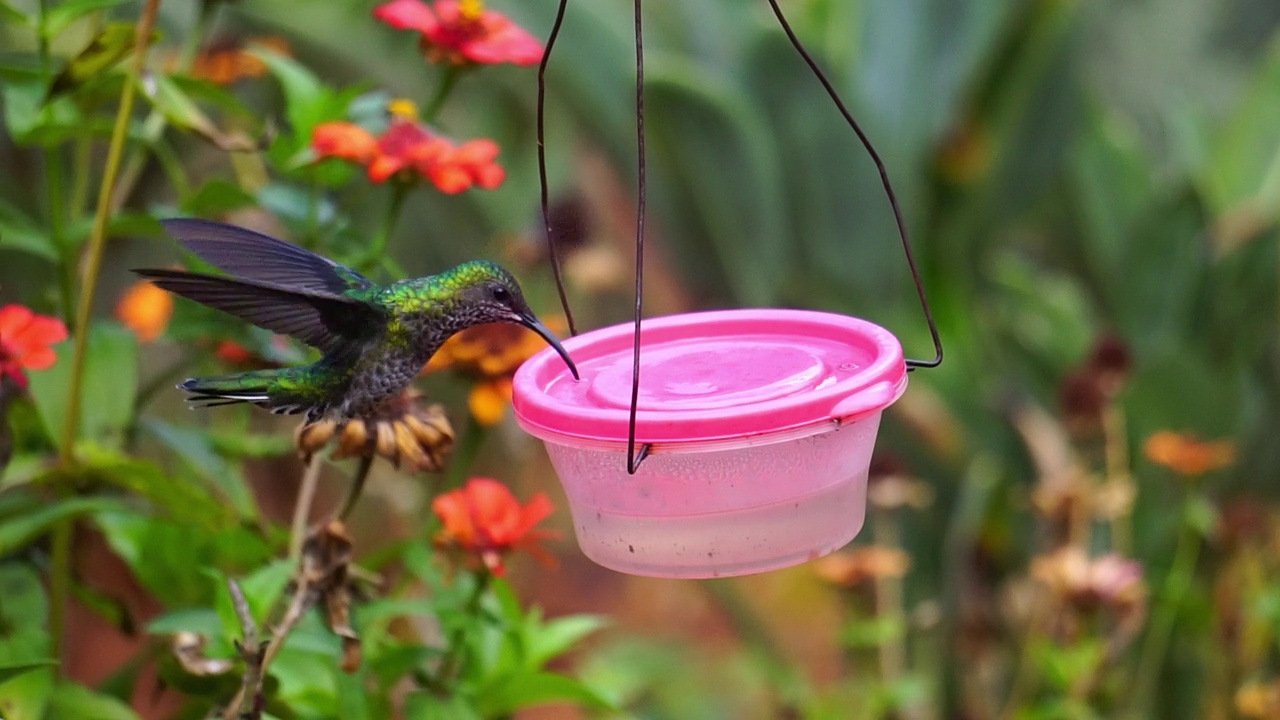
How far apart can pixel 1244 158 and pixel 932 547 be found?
669 millimetres

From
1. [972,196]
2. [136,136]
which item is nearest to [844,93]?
[972,196]

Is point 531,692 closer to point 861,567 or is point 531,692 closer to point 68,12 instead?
point 68,12

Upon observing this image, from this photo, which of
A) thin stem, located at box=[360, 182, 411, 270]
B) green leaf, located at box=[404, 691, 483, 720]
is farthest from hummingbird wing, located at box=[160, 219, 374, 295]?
green leaf, located at box=[404, 691, 483, 720]

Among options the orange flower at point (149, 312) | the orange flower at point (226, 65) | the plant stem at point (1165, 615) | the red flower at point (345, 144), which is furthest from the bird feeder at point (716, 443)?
the plant stem at point (1165, 615)

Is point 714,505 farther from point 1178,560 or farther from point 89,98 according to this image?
point 1178,560

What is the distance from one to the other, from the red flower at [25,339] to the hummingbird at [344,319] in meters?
0.08

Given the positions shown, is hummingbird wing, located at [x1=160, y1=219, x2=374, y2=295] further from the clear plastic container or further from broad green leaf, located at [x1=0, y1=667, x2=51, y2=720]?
broad green leaf, located at [x1=0, y1=667, x2=51, y2=720]

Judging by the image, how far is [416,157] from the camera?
581mm

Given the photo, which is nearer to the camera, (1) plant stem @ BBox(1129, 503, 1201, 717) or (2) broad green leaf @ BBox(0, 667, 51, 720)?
(2) broad green leaf @ BBox(0, 667, 51, 720)

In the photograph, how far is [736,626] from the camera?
5.08ft

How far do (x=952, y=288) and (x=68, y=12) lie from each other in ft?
4.09

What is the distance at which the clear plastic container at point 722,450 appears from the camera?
44 cm

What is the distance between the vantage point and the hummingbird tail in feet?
1.62

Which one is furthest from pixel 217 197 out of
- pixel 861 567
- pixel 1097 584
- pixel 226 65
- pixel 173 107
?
pixel 1097 584
